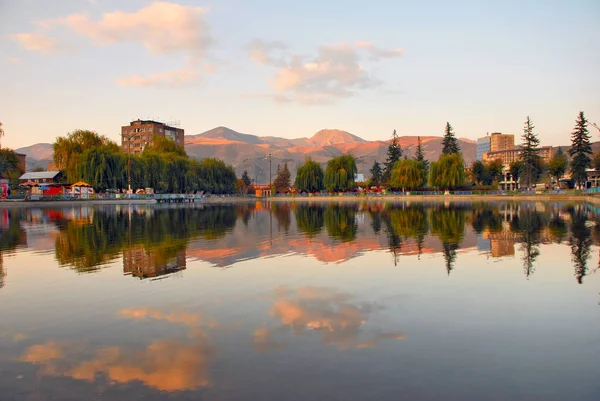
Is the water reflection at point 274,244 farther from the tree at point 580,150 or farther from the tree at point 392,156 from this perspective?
the tree at point 392,156

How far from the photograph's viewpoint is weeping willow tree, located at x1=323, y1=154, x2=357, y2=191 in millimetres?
95500

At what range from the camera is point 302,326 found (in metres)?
7.80

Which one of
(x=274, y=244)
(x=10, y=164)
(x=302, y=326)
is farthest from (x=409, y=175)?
(x=302, y=326)

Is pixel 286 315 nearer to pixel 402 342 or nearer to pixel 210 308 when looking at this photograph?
pixel 210 308

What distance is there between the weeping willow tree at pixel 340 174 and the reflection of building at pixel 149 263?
79461mm

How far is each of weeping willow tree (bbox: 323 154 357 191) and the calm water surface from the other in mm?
79719

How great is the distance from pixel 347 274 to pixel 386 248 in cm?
542

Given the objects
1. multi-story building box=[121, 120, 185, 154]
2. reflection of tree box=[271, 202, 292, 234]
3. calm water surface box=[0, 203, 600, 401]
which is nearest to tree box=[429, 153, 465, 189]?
reflection of tree box=[271, 202, 292, 234]

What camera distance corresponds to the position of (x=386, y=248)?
17500 millimetres

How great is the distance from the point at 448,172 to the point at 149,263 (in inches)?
2902

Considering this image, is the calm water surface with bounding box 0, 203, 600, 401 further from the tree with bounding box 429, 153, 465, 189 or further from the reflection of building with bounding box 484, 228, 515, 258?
the tree with bounding box 429, 153, 465, 189

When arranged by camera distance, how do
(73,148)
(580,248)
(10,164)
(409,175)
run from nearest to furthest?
(580,248)
(73,148)
(409,175)
(10,164)

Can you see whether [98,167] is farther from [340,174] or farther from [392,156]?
[392,156]

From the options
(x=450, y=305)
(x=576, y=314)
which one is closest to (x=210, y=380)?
(x=450, y=305)
